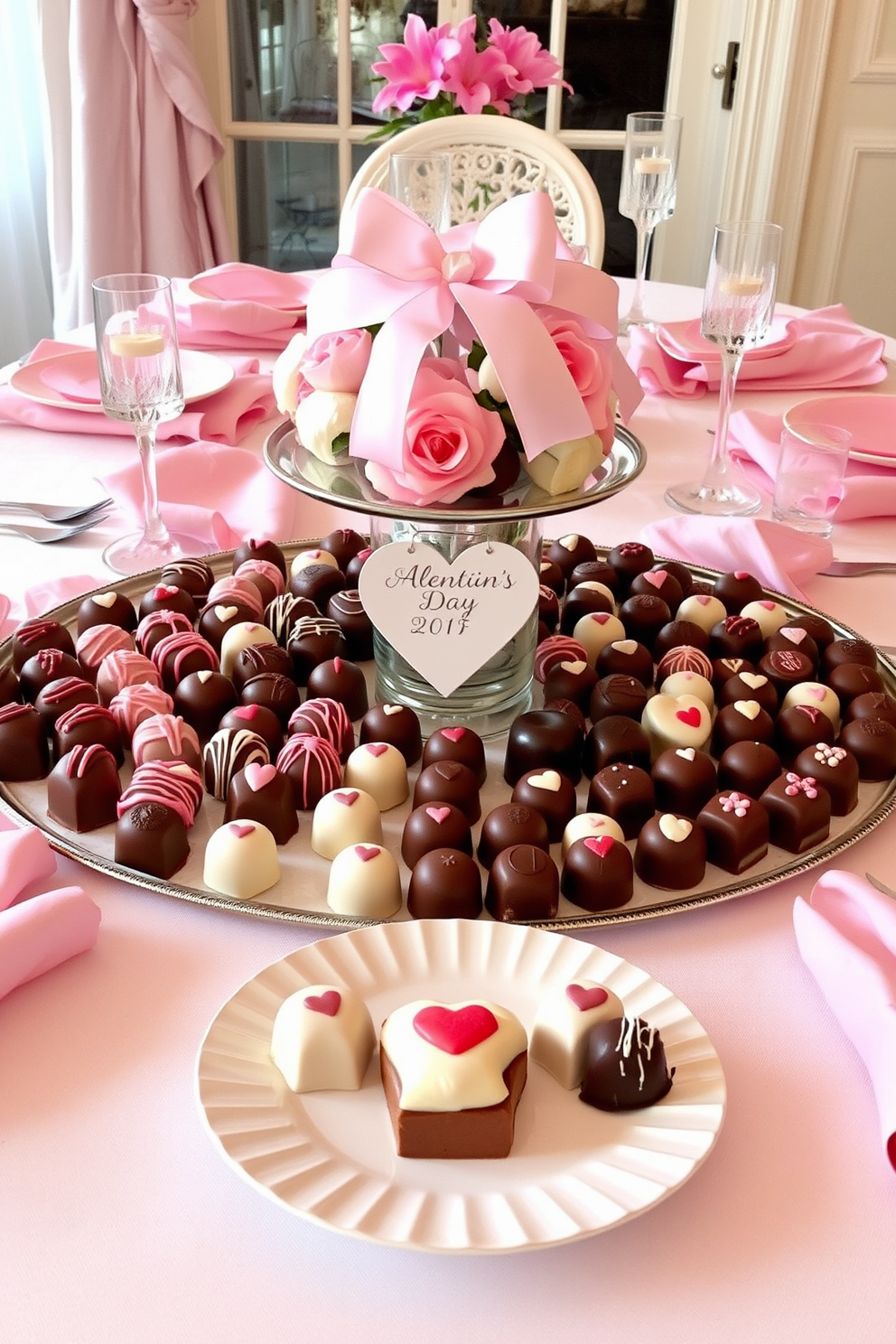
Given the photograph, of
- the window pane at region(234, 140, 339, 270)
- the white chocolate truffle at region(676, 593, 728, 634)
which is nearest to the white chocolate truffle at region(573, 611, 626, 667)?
the white chocolate truffle at region(676, 593, 728, 634)

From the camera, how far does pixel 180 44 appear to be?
316 centimetres

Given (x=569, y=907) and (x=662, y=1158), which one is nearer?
(x=662, y=1158)

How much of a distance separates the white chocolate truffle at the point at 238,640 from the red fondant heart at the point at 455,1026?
0.50 m

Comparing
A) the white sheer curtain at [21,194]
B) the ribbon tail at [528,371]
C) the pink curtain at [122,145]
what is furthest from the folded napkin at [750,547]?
the white sheer curtain at [21,194]

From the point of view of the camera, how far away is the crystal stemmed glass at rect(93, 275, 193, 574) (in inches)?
51.2

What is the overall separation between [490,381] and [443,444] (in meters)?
0.08

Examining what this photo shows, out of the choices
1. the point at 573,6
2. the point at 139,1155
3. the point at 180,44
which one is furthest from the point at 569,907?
the point at 573,6

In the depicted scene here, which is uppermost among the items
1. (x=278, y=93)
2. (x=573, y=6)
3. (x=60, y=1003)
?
(x=573, y=6)

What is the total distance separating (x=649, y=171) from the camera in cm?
200

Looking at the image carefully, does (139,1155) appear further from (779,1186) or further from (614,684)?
(614,684)

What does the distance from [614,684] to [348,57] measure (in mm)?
3044

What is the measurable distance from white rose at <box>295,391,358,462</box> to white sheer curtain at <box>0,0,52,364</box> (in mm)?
2793

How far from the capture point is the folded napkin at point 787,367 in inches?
73.4

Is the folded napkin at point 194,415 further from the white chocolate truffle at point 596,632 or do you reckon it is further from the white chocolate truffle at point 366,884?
the white chocolate truffle at point 366,884
